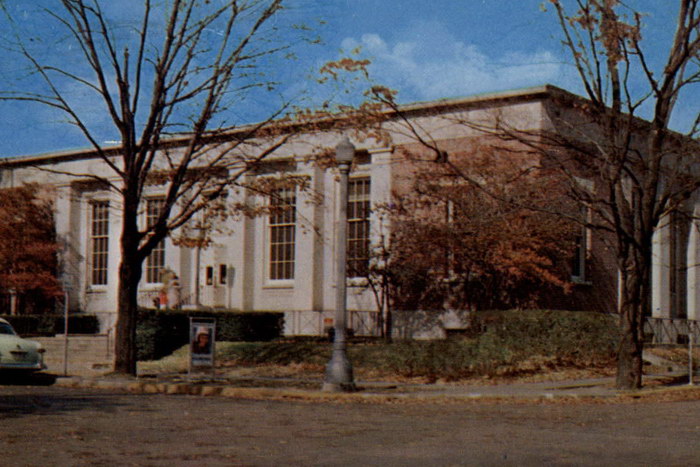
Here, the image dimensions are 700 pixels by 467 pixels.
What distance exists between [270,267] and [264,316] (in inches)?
255

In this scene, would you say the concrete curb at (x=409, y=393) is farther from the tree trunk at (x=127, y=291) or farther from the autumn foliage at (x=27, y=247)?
the autumn foliage at (x=27, y=247)

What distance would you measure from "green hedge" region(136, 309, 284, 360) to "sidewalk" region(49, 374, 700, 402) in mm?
6587

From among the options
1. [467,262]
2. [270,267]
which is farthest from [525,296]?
[270,267]

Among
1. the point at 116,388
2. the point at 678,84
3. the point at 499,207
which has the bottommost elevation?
the point at 116,388

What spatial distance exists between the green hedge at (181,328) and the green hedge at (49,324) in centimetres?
875

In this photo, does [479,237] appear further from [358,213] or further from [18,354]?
[18,354]

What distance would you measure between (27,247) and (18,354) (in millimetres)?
20730

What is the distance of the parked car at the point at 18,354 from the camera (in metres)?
21.4

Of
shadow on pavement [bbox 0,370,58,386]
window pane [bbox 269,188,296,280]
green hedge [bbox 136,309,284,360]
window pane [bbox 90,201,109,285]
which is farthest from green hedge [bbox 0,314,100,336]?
shadow on pavement [bbox 0,370,58,386]

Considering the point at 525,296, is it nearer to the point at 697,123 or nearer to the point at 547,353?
the point at 547,353

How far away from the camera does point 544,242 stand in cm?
2838

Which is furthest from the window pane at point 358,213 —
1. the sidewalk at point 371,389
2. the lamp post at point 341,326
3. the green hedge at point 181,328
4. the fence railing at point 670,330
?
the lamp post at point 341,326

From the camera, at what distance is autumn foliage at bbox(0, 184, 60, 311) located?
40.5 m

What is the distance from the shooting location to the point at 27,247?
41250mm
